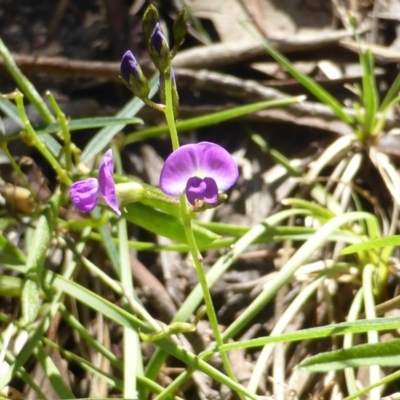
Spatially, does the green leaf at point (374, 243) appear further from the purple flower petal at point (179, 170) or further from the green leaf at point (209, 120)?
the green leaf at point (209, 120)

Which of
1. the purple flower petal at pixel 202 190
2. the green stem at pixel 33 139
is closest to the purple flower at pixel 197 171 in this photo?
the purple flower petal at pixel 202 190

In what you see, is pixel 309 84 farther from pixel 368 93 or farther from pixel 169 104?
pixel 169 104

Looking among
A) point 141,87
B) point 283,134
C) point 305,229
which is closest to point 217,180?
point 141,87

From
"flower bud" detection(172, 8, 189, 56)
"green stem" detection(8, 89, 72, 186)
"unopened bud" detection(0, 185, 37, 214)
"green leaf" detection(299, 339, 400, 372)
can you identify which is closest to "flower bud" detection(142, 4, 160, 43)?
"flower bud" detection(172, 8, 189, 56)

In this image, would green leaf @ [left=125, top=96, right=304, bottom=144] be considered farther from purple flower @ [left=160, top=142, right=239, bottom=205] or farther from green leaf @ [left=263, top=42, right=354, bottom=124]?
purple flower @ [left=160, top=142, right=239, bottom=205]

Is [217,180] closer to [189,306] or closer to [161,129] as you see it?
[189,306]

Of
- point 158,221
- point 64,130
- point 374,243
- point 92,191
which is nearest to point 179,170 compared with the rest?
point 92,191
